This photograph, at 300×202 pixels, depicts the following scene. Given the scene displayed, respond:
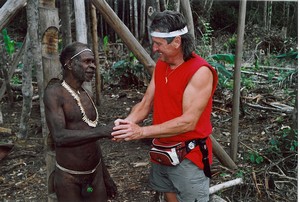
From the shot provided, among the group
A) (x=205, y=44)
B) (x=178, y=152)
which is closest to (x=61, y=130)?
(x=178, y=152)

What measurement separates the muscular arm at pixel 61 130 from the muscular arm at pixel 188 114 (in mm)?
120

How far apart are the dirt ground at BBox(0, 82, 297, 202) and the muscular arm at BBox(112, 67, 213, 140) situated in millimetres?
1652

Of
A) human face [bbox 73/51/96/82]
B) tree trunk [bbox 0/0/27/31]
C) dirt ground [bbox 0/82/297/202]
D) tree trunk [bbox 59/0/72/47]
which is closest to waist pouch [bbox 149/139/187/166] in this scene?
human face [bbox 73/51/96/82]

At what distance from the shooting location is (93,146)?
2705 millimetres

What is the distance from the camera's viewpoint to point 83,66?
2506 mm

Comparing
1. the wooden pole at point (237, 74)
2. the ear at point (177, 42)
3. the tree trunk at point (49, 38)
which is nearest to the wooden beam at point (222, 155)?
the wooden pole at point (237, 74)

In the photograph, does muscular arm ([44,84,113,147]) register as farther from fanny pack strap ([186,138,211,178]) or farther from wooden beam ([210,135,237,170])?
wooden beam ([210,135,237,170])

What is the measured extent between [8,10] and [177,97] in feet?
4.78

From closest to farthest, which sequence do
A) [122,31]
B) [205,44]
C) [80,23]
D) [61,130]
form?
1. [61,130]
2. [122,31]
3. [80,23]
4. [205,44]

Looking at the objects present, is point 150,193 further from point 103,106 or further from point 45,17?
point 103,106

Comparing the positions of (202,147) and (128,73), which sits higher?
(202,147)

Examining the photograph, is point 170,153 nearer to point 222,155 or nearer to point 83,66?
point 83,66

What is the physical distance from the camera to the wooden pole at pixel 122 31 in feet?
10.3

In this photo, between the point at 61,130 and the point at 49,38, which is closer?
the point at 61,130
